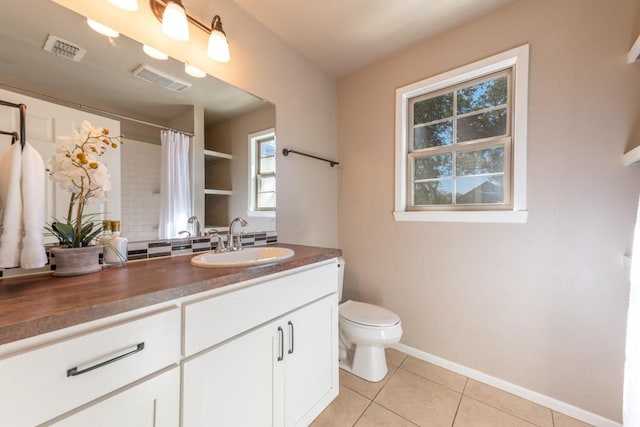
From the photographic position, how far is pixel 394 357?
6.48 feet

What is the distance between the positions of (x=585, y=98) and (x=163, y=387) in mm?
2302

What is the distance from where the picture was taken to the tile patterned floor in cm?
136

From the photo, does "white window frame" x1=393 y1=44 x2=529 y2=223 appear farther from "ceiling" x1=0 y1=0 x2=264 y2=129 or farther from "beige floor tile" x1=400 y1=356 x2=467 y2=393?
"ceiling" x1=0 y1=0 x2=264 y2=129

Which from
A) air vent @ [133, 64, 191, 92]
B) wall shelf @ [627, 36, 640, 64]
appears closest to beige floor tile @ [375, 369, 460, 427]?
wall shelf @ [627, 36, 640, 64]

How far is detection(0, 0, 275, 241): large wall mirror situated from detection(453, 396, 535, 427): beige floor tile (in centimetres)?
160

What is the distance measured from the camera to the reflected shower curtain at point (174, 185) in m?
1.30

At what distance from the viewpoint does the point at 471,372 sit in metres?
1.73

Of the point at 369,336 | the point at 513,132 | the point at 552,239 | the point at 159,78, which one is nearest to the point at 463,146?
the point at 513,132

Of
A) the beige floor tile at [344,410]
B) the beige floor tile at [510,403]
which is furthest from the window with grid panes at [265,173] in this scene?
the beige floor tile at [510,403]

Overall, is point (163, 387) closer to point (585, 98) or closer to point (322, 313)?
point (322, 313)

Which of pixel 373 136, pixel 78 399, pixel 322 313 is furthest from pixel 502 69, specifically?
pixel 78 399

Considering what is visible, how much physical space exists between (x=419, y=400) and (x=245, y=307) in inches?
51.2

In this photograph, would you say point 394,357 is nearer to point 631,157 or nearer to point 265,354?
point 265,354

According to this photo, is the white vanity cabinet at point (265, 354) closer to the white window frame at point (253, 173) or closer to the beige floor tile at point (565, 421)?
the white window frame at point (253, 173)
